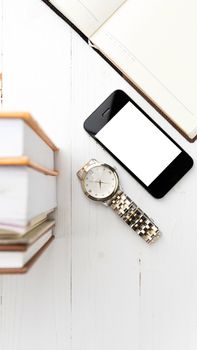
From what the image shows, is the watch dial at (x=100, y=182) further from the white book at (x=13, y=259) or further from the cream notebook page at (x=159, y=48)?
the white book at (x=13, y=259)

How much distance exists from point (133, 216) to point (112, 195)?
0.06 meters

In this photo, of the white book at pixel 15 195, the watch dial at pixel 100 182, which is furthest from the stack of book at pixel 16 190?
the watch dial at pixel 100 182

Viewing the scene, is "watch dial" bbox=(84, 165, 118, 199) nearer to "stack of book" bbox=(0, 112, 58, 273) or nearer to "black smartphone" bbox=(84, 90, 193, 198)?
"black smartphone" bbox=(84, 90, 193, 198)

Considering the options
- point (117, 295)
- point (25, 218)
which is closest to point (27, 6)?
point (25, 218)

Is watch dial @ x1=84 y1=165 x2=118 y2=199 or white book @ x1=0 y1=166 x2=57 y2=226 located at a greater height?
watch dial @ x1=84 y1=165 x2=118 y2=199

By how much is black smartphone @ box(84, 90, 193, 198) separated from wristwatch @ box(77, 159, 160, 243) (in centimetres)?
4

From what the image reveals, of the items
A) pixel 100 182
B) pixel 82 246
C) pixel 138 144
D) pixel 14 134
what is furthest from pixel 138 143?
pixel 14 134

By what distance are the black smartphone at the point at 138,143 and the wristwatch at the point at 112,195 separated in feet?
0.13

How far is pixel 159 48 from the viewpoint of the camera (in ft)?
2.96

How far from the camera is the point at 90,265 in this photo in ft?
3.05

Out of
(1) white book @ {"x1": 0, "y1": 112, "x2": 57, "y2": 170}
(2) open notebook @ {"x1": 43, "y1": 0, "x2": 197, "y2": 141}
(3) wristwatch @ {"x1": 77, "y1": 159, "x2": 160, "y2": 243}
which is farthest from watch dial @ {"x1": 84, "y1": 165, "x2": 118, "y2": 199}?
(1) white book @ {"x1": 0, "y1": 112, "x2": 57, "y2": 170}

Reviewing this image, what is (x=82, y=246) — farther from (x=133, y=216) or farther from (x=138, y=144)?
(x=138, y=144)

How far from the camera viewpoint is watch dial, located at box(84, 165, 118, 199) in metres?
0.91

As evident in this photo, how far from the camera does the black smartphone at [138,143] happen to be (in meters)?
0.92
